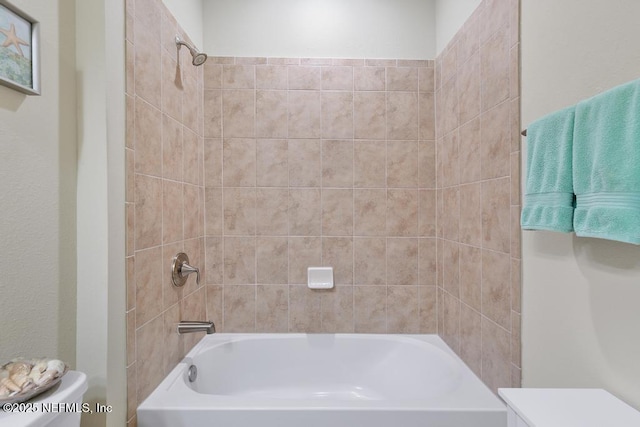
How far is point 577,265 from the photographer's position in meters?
0.93

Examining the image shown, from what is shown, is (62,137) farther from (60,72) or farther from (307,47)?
(307,47)

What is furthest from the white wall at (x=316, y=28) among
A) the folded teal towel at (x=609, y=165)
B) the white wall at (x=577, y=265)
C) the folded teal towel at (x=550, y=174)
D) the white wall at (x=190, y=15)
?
the folded teal towel at (x=609, y=165)

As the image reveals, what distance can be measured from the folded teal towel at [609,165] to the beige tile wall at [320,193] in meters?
1.32

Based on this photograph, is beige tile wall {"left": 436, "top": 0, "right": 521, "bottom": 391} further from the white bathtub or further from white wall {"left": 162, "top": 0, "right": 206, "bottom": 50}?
white wall {"left": 162, "top": 0, "right": 206, "bottom": 50}

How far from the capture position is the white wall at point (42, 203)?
910 mm

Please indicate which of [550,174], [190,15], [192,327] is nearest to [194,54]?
[190,15]

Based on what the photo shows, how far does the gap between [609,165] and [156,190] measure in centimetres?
158

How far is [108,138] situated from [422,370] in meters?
1.93

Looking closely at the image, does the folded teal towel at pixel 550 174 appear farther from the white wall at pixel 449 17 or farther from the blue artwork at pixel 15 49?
the blue artwork at pixel 15 49

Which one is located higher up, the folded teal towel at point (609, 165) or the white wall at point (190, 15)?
the white wall at point (190, 15)

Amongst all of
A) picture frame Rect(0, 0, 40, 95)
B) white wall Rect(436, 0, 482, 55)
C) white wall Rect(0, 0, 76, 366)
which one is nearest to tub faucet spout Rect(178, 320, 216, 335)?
white wall Rect(0, 0, 76, 366)

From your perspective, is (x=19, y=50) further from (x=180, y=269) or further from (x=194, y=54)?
(x=180, y=269)

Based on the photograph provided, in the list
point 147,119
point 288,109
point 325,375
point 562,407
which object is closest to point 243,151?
point 288,109

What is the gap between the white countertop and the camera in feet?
2.28
